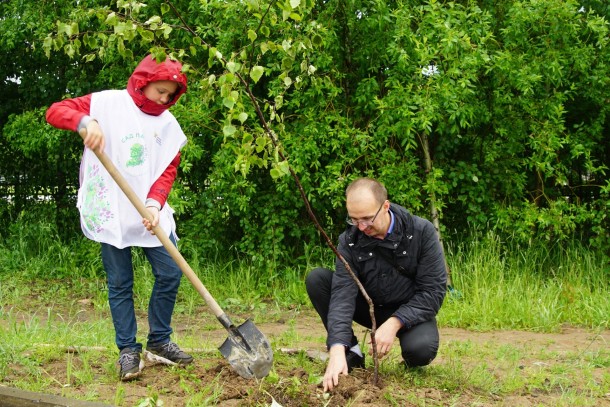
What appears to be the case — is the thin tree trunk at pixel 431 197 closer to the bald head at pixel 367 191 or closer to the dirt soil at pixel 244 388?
the dirt soil at pixel 244 388

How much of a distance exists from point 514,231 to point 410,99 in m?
1.86

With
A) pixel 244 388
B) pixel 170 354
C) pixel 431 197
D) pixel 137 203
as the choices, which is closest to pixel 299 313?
pixel 431 197

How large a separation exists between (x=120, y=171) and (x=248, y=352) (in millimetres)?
1217

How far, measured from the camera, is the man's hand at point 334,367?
3914 millimetres

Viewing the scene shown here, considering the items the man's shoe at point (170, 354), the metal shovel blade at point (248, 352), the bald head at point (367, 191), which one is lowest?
the man's shoe at point (170, 354)

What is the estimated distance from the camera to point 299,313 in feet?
23.9

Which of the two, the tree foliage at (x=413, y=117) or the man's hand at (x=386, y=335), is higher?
the tree foliage at (x=413, y=117)

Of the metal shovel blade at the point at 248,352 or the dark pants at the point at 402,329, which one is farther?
the dark pants at the point at 402,329

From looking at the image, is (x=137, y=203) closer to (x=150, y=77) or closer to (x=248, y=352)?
(x=150, y=77)

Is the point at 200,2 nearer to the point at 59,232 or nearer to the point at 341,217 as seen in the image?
the point at 341,217

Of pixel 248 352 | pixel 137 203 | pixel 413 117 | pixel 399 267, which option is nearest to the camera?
pixel 137 203

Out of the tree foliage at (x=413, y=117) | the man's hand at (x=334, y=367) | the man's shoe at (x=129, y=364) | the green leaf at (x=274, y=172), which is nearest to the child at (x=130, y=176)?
the man's shoe at (x=129, y=364)

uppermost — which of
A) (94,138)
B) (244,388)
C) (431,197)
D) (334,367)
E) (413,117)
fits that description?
(413,117)

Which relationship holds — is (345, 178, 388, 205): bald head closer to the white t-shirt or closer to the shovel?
the shovel
